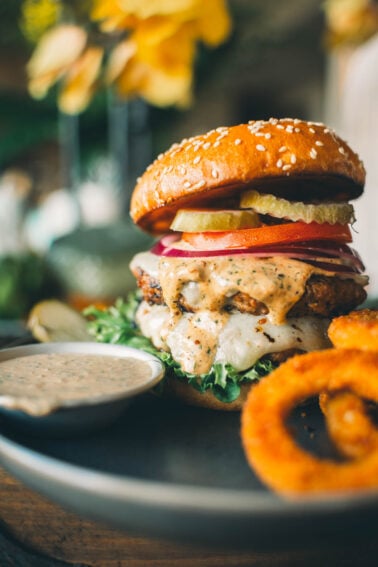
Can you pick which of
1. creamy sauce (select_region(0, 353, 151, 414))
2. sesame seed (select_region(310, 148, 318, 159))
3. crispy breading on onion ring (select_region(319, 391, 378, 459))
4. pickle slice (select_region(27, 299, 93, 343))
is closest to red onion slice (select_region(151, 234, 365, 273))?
sesame seed (select_region(310, 148, 318, 159))

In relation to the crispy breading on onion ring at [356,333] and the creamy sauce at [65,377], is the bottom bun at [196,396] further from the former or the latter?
the crispy breading on onion ring at [356,333]

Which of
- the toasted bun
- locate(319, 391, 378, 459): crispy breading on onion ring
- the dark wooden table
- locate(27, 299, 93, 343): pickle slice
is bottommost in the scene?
the dark wooden table

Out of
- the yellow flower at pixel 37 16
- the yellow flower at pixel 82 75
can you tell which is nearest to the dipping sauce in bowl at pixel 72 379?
the yellow flower at pixel 82 75

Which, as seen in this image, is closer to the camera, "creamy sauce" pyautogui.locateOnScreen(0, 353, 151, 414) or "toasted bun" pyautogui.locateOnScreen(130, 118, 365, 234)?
"creamy sauce" pyautogui.locateOnScreen(0, 353, 151, 414)

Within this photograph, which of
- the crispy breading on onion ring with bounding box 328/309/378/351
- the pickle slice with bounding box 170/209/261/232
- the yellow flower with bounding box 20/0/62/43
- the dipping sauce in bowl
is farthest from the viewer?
the yellow flower with bounding box 20/0/62/43

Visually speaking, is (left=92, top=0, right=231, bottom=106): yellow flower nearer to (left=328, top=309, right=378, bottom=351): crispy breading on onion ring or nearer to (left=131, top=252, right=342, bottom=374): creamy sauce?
(left=131, top=252, right=342, bottom=374): creamy sauce
